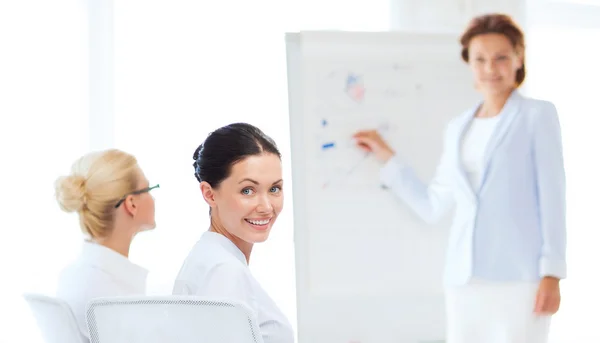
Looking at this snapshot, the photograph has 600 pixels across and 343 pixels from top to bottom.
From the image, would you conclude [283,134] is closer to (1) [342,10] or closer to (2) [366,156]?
(2) [366,156]

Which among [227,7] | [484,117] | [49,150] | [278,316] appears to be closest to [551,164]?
[484,117]

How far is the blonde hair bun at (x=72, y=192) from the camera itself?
7.93 ft

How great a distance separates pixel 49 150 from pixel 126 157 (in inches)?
33.7

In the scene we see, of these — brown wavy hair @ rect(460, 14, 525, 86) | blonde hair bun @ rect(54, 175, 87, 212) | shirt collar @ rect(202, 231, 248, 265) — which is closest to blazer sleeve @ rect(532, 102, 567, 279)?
brown wavy hair @ rect(460, 14, 525, 86)

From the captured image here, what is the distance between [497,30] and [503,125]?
42cm

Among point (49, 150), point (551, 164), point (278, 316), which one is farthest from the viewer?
point (49, 150)

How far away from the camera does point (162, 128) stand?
126 inches

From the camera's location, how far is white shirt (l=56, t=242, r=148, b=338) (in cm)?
225

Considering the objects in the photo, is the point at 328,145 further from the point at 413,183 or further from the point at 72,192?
the point at 72,192

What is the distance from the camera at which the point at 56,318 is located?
1.82 metres

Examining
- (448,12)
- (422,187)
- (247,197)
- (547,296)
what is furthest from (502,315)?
(247,197)

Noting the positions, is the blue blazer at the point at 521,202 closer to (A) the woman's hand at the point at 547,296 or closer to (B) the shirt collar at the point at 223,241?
(A) the woman's hand at the point at 547,296

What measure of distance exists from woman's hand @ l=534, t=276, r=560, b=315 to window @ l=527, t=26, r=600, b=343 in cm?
50

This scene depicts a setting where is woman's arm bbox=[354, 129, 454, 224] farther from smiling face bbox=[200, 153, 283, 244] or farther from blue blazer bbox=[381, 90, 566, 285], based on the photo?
smiling face bbox=[200, 153, 283, 244]
